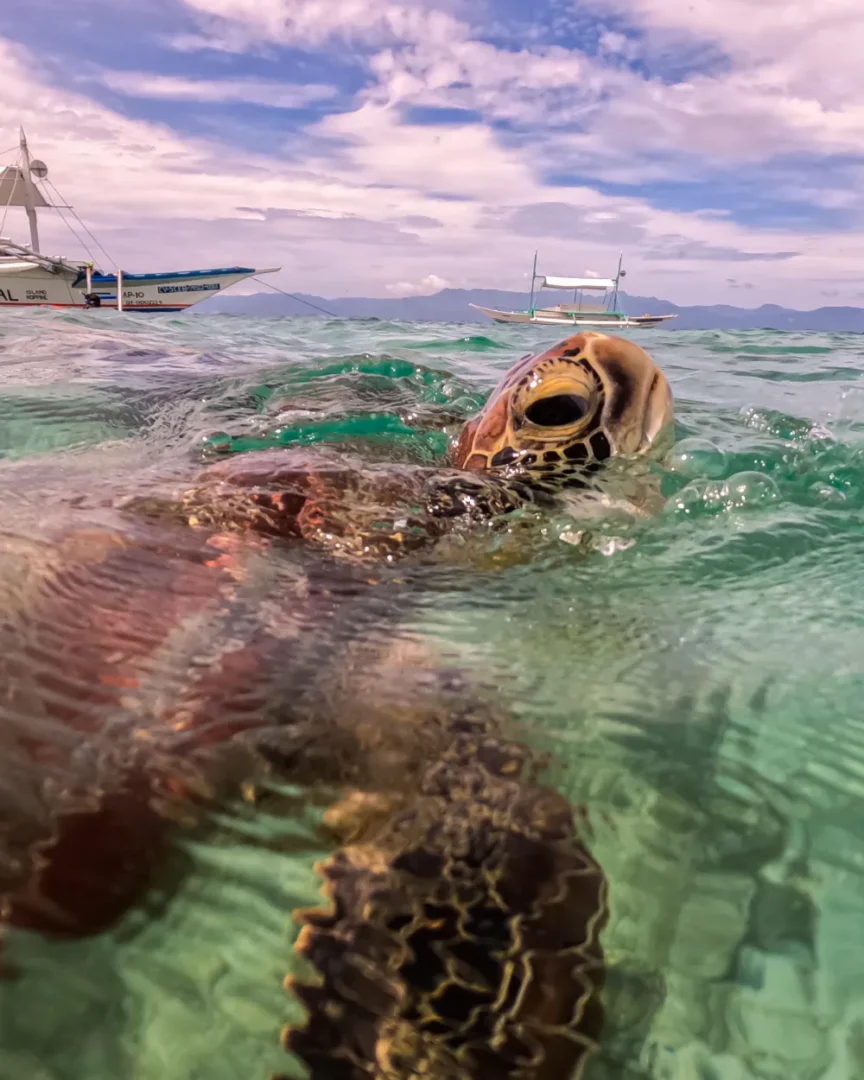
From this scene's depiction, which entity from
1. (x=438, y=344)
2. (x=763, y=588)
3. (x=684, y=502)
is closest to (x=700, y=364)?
(x=438, y=344)

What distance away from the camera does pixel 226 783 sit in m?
1.37

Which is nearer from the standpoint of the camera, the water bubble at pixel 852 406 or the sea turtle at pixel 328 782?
the sea turtle at pixel 328 782

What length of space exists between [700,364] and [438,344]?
473 cm

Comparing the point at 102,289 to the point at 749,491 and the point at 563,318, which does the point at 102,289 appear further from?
the point at 749,491

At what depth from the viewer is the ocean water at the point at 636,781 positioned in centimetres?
105

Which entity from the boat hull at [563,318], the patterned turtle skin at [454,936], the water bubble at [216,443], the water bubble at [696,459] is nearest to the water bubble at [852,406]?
the water bubble at [696,459]

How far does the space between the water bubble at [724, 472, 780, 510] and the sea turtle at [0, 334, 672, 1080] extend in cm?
187

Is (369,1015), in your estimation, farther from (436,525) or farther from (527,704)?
(436,525)

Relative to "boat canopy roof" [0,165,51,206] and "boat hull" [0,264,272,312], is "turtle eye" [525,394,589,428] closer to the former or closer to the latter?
"boat hull" [0,264,272,312]

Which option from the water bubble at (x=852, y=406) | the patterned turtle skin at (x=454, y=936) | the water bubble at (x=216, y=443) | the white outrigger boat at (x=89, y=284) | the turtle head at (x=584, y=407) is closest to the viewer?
the patterned turtle skin at (x=454, y=936)

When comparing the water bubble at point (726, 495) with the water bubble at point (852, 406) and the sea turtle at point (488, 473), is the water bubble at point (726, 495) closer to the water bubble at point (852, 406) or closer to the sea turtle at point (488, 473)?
the sea turtle at point (488, 473)

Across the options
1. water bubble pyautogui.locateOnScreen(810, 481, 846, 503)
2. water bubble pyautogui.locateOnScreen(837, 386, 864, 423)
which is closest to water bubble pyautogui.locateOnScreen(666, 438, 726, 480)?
water bubble pyautogui.locateOnScreen(810, 481, 846, 503)

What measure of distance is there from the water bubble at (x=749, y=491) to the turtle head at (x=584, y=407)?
0.39m

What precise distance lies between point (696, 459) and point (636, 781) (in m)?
2.55
